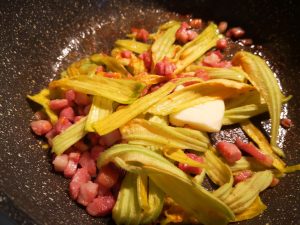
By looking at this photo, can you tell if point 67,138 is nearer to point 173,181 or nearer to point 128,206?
point 128,206

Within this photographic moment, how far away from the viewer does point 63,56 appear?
3.01m

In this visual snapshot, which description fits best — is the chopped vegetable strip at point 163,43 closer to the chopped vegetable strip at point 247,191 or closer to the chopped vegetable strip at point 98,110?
the chopped vegetable strip at point 98,110

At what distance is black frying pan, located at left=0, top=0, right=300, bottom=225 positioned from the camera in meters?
2.19

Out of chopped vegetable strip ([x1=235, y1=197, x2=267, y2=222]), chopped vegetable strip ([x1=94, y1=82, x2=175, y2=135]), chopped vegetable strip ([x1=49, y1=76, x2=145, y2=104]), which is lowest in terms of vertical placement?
chopped vegetable strip ([x1=235, y1=197, x2=267, y2=222])

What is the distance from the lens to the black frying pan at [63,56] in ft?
7.20

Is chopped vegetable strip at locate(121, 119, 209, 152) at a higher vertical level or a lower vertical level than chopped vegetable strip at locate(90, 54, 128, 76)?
lower

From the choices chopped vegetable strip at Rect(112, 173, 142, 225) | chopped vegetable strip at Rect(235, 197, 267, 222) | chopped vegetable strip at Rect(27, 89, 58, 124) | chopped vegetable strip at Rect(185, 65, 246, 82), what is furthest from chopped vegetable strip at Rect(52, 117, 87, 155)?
chopped vegetable strip at Rect(235, 197, 267, 222)

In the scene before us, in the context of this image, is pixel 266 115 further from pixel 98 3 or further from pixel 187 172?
pixel 98 3

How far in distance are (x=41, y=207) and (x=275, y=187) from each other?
4.44 feet

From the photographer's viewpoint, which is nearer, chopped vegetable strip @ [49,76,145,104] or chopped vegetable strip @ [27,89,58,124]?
chopped vegetable strip @ [49,76,145,104]

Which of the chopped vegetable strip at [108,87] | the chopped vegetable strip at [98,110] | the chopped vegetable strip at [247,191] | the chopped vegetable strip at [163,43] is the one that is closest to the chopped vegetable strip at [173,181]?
the chopped vegetable strip at [247,191]

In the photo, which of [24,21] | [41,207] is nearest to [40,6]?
[24,21]

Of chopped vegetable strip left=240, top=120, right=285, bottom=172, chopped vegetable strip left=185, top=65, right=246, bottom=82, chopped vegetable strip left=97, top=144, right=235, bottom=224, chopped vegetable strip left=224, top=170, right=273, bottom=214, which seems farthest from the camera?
chopped vegetable strip left=185, top=65, right=246, bottom=82

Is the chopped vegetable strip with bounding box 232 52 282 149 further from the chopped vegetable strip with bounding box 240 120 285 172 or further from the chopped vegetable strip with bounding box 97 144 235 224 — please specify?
the chopped vegetable strip with bounding box 97 144 235 224
